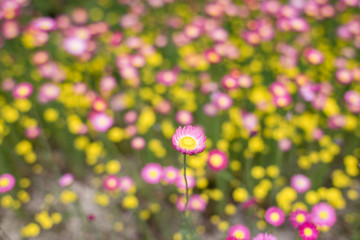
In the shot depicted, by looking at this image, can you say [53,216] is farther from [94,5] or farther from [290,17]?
[94,5]

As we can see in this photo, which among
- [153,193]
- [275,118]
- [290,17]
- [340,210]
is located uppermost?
[290,17]

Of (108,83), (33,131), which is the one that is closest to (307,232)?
(108,83)

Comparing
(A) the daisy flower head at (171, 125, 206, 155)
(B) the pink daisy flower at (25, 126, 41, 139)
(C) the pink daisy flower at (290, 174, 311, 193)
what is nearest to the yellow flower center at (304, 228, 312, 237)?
(A) the daisy flower head at (171, 125, 206, 155)

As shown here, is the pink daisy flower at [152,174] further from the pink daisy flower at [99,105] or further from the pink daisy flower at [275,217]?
the pink daisy flower at [275,217]

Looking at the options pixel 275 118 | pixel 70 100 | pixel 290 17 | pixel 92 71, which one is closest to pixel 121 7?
pixel 92 71

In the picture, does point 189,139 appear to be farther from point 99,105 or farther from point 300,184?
point 99,105

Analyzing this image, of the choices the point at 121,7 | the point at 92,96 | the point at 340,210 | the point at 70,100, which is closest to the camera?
the point at 340,210
